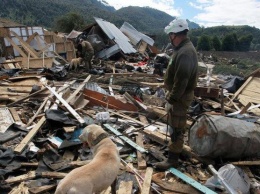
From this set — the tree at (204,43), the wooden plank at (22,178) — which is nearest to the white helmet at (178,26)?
the wooden plank at (22,178)

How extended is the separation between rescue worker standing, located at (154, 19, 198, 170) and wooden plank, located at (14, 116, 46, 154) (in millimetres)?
2348

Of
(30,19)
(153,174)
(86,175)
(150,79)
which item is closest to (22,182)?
(86,175)

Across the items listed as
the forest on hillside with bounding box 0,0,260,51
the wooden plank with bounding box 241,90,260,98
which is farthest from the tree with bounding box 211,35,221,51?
the wooden plank with bounding box 241,90,260,98

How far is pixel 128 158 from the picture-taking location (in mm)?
4883

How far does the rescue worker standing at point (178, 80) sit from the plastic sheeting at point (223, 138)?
0.43m

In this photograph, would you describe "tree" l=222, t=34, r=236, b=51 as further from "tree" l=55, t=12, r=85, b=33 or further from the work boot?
the work boot

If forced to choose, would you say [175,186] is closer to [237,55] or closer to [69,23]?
[69,23]

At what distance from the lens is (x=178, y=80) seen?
12.9 ft

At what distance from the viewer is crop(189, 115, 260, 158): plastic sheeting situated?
171 inches

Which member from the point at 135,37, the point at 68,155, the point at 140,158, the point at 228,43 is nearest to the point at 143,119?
the point at 140,158

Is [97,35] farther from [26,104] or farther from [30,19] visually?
[30,19]

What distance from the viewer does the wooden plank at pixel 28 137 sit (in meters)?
4.52

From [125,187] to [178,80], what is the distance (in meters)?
1.78

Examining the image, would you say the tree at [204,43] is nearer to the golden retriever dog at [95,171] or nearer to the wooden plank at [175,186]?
the wooden plank at [175,186]
